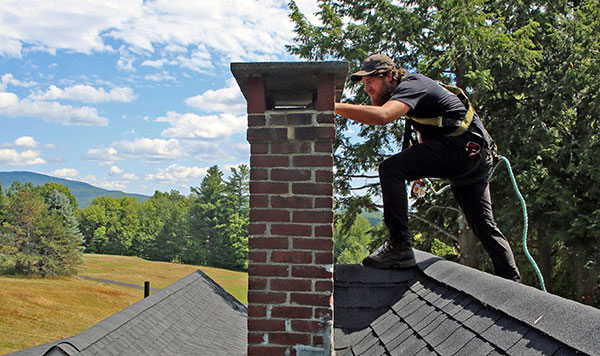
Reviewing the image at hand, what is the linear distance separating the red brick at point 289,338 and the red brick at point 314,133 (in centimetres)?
105

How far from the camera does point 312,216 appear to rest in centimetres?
258

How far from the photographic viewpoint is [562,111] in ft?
47.5

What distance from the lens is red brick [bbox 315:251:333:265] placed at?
257cm

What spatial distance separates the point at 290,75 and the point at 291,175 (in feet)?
1.73

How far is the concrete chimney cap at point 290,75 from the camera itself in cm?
248

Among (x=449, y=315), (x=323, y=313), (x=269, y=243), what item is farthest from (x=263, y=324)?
(x=449, y=315)

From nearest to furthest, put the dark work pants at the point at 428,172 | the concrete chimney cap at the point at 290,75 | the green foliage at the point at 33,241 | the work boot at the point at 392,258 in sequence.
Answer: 1. the concrete chimney cap at the point at 290,75
2. the dark work pants at the point at 428,172
3. the work boot at the point at 392,258
4. the green foliage at the point at 33,241

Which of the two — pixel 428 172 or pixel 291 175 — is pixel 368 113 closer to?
pixel 291 175

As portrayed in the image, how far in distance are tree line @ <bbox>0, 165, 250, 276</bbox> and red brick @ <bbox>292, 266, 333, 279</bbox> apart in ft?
201

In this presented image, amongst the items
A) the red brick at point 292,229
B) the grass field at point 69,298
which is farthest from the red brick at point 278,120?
the grass field at point 69,298

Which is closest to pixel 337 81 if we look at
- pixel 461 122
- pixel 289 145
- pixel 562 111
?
pixel 289 145

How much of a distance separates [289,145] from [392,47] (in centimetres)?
1478

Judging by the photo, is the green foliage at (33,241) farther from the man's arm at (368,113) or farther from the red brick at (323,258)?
the man's arm at (368,113)

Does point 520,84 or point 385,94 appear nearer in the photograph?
point 385,94
